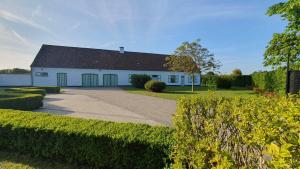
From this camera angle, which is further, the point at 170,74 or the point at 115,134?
the point at 170,74

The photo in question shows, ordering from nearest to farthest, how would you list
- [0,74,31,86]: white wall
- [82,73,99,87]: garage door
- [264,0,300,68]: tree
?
1. [264,0,300,68]: tree
2. [0,74,31,86]: white wall
3. [82,73,99,87]: garage door

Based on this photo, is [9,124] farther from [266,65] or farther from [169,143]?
[266,65]

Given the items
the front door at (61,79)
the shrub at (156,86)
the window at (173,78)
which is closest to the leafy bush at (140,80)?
the shrub at (156,86)

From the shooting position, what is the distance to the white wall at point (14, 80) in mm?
30728

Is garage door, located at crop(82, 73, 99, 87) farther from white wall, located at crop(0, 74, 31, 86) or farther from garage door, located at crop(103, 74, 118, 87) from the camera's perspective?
white wall, located at crop(0, 74, 31, 86)

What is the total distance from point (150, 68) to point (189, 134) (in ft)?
110

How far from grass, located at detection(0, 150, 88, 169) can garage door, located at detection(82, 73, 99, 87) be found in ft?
91.7

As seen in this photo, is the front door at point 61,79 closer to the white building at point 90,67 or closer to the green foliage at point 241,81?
the white building at point 90,67

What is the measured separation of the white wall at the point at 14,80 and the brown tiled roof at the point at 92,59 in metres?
5.64

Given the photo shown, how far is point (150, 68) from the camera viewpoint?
3603 cm

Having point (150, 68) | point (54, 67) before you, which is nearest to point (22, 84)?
point (54, 67)

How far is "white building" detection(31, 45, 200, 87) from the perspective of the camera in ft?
94.0

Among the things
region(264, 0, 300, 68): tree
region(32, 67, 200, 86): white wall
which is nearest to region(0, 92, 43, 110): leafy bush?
region(264, 0, 300, 68): tree

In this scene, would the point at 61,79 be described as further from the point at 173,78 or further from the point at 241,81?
the point at 241,81
